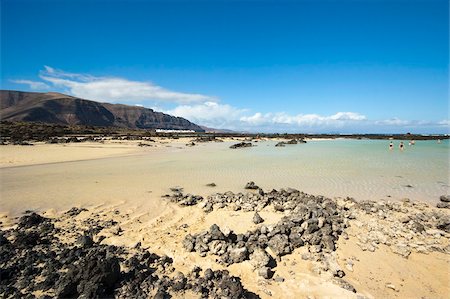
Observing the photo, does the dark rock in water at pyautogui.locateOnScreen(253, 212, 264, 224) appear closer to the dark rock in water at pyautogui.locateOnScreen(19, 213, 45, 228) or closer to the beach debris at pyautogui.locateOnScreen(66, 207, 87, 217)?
the beach debris at pyautogui.locateOnScreen(66, 207, 87, 217)

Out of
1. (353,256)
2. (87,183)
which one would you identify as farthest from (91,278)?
(87,183)

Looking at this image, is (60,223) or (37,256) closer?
(37,256)

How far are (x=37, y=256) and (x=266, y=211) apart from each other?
665 centimetres

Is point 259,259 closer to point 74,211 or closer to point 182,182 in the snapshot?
point 74,211

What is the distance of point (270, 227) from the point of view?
7.30 meters

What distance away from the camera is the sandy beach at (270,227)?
538 centimetres

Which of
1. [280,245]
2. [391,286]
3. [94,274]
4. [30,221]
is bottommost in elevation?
[391,286]

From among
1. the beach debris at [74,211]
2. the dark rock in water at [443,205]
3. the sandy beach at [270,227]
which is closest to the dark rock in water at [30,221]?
the sandy beach at [270,227]

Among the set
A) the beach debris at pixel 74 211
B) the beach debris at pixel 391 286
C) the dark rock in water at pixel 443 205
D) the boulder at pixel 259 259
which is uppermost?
the beach debris at pixel 74 211

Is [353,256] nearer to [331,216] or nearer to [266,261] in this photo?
[331,216]

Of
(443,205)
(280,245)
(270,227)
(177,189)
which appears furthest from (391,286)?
(177,189)

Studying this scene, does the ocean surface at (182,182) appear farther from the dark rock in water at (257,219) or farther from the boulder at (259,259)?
the boulder at (259,259)

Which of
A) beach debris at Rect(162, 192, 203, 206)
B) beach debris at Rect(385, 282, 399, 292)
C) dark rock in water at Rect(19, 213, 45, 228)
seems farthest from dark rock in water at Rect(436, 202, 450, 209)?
dark rock in water at Rect(19, 213, 45, 228)

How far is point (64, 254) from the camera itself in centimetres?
609
